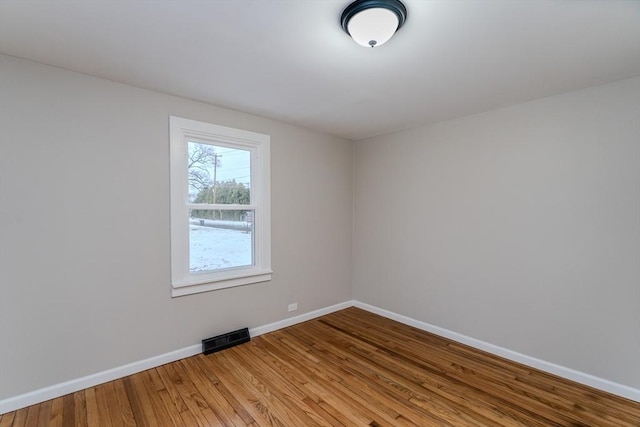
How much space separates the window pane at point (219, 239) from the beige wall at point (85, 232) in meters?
0.28

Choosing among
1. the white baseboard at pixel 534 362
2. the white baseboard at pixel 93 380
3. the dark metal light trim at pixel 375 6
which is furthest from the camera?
the white baseboard at pixel 534 362

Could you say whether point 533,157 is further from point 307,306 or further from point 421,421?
point 307,306

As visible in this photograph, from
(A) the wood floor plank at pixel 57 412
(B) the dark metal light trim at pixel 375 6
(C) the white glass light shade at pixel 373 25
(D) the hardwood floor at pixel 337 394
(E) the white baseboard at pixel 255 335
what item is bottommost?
(D) the hardwood floor at pixel 337 394

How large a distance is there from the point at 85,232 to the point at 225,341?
5.29 ft

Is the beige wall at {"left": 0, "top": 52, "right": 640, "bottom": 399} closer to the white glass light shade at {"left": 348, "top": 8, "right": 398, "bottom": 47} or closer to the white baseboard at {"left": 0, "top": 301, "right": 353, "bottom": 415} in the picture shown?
the white baseboard at {"left": 0, "top": 301, "right": 353, "bottom": 415}

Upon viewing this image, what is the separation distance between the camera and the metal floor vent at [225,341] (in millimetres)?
2896

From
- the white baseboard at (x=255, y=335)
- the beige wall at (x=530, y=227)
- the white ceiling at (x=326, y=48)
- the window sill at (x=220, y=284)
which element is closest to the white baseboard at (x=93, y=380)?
the white baseboard at (x=255, y=335)

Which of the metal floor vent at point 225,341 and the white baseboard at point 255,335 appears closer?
the white baseboard at point 255,335

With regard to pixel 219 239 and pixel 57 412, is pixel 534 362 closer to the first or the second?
pixel 219 239

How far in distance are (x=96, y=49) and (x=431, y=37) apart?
220 centimetres

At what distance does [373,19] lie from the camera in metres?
1.54

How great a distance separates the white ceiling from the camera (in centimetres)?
157

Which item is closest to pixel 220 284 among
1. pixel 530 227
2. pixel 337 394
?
pixel 337 394

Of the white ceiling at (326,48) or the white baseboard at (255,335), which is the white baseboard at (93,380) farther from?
the white ceiling at (326,48)
